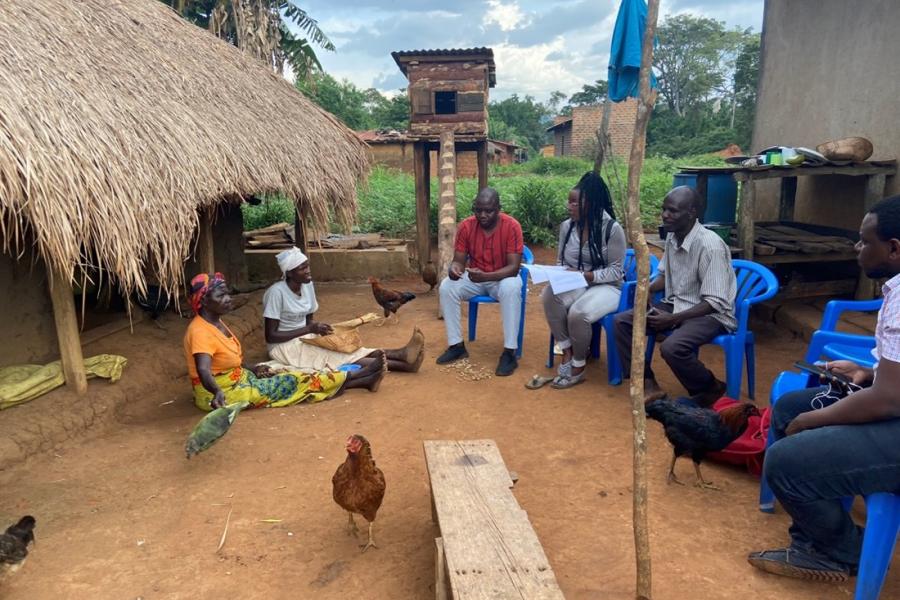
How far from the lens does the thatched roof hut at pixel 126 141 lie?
3488 mm

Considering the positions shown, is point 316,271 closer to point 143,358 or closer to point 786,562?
point 143,358

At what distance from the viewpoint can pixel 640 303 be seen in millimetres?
2143

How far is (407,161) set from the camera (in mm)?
22500

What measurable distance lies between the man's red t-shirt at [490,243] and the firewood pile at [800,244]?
7.64 ft

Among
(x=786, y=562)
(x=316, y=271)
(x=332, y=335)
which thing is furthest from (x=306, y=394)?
(x=316, y=271)

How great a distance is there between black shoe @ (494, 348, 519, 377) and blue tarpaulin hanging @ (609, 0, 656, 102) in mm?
2811

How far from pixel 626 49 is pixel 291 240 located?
6.33m

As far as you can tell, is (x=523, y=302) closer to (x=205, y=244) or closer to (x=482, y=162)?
(x=205, y=244)

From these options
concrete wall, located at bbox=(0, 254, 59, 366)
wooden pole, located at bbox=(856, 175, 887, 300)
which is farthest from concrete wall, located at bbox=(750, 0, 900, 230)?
concrete wall, located at bbox=(0, 254, 59, 366)

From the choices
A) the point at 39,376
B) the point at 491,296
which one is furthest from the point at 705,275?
the point at 39,376

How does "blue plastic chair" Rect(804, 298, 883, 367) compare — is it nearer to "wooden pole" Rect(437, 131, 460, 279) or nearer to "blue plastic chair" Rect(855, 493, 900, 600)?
"blue plastic chair" Rect(855, 493, 900, 600)

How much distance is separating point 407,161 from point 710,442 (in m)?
20.4

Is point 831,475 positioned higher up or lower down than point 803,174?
lower down

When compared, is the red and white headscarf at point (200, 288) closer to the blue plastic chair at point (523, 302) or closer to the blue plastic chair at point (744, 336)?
the blue plastic chair at point (523, 302)
